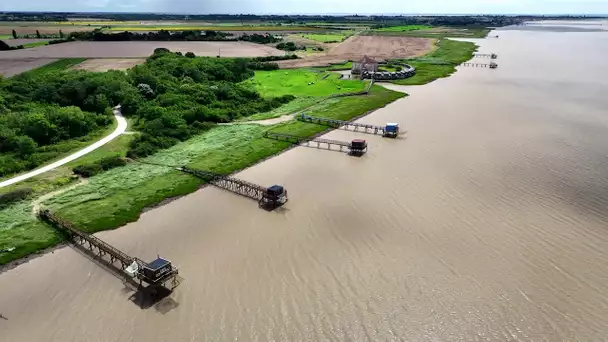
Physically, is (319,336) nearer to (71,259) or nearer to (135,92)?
(71,259)

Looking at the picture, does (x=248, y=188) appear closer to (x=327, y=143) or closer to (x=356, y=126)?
(x=327, y=143)

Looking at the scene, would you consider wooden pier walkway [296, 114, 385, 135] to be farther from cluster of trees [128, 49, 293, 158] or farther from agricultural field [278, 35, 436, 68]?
agricultural field [278, 35, 436, 68]

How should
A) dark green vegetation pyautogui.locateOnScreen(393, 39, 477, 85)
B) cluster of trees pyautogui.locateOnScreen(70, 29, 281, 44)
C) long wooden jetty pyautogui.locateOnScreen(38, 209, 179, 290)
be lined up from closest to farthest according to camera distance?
long wooden jetty pyautogui.locateOnScreen(38, 209, 179, 290)
dark green vegetation pyautogui.locateOnScreen(393, 39, 477, 85)
cluster of trees pyautogui.locateOnScreen(70, 29, 281, 44)

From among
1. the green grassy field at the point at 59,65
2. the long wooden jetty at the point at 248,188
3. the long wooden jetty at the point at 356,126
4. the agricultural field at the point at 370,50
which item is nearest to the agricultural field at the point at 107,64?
the green grassy field at the point at 59,65

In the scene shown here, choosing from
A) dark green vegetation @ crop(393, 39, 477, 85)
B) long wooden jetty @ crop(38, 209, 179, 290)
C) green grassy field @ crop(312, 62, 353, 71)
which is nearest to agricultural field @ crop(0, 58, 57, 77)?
green grassy field @ crop(312, 62, 353, 71)

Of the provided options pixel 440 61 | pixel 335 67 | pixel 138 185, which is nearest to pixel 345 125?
pixel 138 185

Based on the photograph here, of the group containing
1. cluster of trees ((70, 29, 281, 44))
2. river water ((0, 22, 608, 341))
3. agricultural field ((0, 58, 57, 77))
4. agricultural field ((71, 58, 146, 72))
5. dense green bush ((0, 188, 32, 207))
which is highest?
cluster of trees ((70, 29, 281, 44))

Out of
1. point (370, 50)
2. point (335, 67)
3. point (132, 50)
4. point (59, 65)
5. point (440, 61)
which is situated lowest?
point (335, 67)
